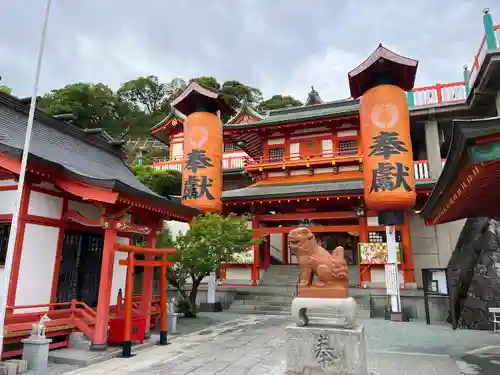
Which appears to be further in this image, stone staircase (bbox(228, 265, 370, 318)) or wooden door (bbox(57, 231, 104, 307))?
stone staircase (bbox(228, 265, 370, 318))

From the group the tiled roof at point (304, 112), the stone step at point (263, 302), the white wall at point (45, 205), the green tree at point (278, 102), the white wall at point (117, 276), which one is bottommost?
the stone step at point (263, 302)

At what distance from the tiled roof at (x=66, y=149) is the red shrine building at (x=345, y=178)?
6.53 meters

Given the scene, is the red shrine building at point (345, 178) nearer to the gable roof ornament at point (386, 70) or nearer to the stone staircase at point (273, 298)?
the stone staircase at point (273, 298)

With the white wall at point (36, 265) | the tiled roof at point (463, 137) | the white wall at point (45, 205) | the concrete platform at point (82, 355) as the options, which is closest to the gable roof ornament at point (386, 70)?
the tiled roof at point (463, 137)

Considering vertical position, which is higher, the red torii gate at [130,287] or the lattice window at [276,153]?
the lattice window at [276,153]

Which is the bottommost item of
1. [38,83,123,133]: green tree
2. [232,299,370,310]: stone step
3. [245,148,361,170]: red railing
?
[232,299,370,310]: stone step

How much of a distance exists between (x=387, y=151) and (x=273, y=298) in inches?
315

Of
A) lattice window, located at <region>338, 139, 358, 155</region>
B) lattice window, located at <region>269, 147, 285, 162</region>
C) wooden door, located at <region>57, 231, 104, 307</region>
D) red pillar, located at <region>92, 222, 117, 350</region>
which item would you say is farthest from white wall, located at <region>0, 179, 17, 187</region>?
lattice window, located at <region>338, 139, 358, 155</region>

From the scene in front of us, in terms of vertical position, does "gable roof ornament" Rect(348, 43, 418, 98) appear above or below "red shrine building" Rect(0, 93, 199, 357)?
above

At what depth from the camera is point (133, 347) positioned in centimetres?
815

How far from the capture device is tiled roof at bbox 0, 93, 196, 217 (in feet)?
24.2

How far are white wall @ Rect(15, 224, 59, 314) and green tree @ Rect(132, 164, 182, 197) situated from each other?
685 inches

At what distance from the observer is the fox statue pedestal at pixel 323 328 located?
527cm

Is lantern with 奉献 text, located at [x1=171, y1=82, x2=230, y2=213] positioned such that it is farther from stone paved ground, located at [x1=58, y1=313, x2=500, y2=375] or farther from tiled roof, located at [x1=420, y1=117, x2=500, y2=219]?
tiled roof, located at [x1=420, y1=117, x2=500, y2=219]
